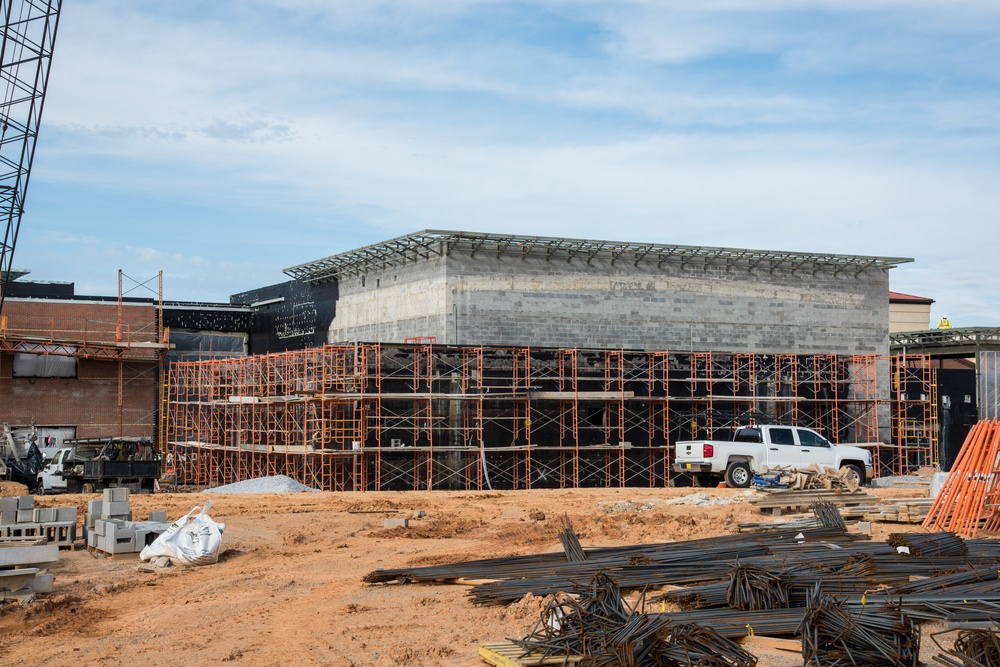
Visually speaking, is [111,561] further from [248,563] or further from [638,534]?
[638,534]

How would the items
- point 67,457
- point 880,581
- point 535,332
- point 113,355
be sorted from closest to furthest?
1. point 880,581
2. point 67,457
3. point 535,332
4. point 113,355

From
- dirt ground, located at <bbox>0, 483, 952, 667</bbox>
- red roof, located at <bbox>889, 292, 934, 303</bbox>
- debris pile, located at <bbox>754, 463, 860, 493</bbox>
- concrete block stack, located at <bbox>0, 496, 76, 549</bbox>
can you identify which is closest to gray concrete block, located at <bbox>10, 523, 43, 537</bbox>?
concrete block stack, located at <bbox>0, 496, 76, 549</bbox>

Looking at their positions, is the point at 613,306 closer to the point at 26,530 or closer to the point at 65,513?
the point at 65,513

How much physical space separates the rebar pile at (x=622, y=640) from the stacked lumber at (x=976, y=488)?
10.8 metres

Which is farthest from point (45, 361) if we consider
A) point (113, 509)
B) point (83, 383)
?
point (113, 509)

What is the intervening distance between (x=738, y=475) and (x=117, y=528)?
56.8ft

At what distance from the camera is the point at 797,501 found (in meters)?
21.6

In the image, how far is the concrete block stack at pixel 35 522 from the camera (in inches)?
671

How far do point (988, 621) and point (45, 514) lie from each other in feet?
49.0

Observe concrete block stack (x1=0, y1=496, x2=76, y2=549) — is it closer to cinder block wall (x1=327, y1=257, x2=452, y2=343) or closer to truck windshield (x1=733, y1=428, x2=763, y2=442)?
truck windshield (x1=733, y1=428, x2=763, y2=442)

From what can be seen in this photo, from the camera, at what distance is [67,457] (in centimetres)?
3297

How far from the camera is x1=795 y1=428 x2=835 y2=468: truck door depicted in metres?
27.8

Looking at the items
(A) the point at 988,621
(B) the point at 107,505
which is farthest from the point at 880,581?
(B) the point at 107,505

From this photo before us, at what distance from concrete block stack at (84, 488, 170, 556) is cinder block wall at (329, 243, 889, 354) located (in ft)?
58.7
